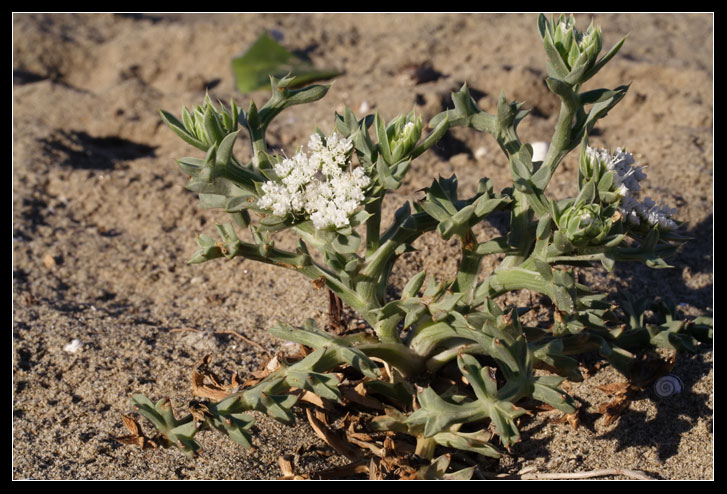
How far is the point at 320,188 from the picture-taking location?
68.4 inches

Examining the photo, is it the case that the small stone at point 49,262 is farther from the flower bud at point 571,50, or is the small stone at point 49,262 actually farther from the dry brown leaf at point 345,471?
the flower bud at point 571,50

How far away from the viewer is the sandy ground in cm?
223

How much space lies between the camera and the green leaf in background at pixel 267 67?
14.7ft

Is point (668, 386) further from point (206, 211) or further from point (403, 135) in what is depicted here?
point (206, 211)

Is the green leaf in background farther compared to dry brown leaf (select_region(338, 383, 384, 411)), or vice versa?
the green leaf in background

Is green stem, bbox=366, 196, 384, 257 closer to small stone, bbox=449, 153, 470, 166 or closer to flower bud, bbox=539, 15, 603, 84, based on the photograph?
flower bud, bbox=539, 15, 603, 84

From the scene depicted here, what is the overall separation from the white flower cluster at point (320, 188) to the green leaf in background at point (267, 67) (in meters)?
2.83

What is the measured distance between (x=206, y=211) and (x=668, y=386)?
88.2 inches

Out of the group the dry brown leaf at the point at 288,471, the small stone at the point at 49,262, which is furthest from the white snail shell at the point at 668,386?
the small stone at the point at 49,262

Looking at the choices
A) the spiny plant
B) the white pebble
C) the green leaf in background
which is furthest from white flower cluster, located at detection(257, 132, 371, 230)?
the green leaf in background

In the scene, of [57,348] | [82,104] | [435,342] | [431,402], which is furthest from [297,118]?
[431,402]

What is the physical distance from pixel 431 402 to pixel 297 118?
2.63 metres

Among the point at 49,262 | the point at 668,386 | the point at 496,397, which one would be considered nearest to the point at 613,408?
the point at 668,386

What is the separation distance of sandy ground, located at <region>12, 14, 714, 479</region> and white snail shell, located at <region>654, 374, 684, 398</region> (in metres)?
0.03
